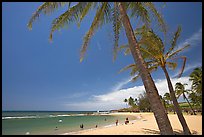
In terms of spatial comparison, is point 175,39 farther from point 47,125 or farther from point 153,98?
point 47,125

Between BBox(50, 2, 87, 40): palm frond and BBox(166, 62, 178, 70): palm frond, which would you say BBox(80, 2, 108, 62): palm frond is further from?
BBox(166, 62, 178, 70): palm frond

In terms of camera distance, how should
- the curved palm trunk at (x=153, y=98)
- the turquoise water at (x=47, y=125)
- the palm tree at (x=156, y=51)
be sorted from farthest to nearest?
the turquoise water at (x=47, y=125), the palm tree at (x=156, y=51), the curved palm trunk at (x=153, y=98)

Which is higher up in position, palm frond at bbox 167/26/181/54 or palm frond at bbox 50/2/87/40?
Answer: palm frond at bbox 167/26/181/54

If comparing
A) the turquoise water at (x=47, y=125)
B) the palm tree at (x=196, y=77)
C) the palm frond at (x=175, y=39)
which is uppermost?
the palm tree at (x=196, y=77)

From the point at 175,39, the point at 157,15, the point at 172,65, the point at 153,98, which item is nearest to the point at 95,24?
the point at 157,15

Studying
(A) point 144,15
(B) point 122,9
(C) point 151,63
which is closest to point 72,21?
(B) point 122,9

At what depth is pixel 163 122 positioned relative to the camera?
412 centimetres

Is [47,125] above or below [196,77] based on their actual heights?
below

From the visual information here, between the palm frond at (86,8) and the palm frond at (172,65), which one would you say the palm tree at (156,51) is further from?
the palm frond at (86,8)

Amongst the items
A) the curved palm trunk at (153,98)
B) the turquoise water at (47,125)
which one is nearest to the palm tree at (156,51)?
the curved palm trunk at (153,98)

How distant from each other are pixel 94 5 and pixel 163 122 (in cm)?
504

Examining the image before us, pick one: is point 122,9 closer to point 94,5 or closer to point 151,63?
point 94,5

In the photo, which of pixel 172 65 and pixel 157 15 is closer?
pixel 157 15

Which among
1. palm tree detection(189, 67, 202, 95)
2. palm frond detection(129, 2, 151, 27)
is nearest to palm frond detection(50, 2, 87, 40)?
palm frond detection(129, 2, 151, 27)
